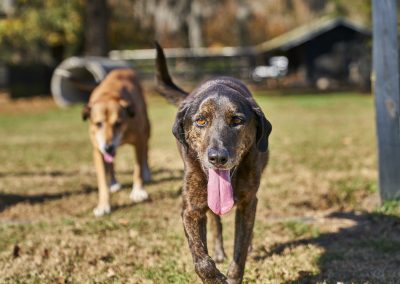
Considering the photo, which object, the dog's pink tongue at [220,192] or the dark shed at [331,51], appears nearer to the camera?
the dog's pink tongue at [220,192]

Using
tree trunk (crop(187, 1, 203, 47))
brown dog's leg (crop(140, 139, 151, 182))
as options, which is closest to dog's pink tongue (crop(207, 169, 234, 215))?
brown dog's leg (crop(140, 139, 151, 182))

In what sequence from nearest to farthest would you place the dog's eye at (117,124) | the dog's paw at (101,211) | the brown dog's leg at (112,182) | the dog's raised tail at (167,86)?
1. the dog's raised tail at (167,86)
2. the dog's paw at (101,211)
3. the dog's eye at (117,124)
4. the brown dog's leg at (112,182)

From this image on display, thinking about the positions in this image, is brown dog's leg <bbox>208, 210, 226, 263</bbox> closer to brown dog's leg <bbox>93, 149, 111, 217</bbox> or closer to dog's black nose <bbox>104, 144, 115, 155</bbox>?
brown dog's leg <bbox>93, 149, 111, 217</bbox>

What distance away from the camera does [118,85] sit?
775cm

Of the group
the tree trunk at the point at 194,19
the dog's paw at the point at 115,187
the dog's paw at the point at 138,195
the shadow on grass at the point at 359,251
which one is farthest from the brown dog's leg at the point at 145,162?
the tree trunk at the point at 194,19

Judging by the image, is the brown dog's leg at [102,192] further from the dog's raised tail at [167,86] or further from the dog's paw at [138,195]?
the dog's raised tail at [167,86]

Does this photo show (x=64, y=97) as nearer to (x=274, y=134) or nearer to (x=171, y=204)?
(x=274, y=134)

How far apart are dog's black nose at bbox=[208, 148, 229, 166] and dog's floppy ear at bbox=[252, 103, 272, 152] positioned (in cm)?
47


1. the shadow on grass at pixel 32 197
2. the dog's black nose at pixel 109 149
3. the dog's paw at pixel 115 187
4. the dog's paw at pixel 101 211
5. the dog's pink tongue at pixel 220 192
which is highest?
the dog's pink tongue at pixel 220 192

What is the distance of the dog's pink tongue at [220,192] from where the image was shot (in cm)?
355

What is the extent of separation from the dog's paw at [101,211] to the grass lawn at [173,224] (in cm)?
11

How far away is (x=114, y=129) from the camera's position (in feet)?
22.2

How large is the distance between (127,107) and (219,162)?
151 inches

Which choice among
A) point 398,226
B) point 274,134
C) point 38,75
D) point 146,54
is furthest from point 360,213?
point 146,54
